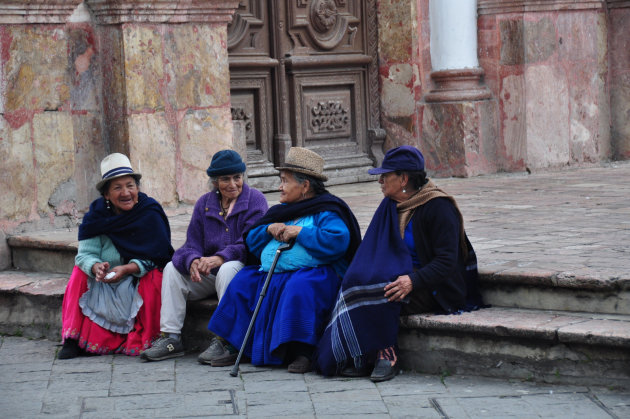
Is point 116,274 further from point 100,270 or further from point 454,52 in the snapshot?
point 454,52

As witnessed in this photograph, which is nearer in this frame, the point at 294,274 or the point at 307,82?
the point at 294,274

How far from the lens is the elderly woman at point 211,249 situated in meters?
5.62

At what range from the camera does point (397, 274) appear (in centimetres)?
507

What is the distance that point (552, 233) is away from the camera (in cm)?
649

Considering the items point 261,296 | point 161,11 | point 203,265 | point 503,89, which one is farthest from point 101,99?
point 503,89

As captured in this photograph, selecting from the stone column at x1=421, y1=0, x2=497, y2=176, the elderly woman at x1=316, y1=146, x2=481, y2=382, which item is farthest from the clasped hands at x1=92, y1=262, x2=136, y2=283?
the stone column at x1=421, y1=0, x2=497, y2=176

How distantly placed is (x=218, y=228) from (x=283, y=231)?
50cm

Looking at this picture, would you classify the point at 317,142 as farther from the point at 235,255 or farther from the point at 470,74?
the point at 235,255

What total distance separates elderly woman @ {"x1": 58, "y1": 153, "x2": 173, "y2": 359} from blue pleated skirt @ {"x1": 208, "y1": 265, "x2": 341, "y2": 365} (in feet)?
1.71

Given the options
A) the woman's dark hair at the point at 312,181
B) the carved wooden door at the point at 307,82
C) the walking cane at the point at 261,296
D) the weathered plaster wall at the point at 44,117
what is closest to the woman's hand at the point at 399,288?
the walking cane at the point at 261,296

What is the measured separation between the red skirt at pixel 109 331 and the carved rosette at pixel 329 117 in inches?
154

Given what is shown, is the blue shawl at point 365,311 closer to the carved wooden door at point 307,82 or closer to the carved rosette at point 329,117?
the carved wooden door at point 307,82

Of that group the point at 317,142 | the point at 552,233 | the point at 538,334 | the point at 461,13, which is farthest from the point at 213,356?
the point at 461,13

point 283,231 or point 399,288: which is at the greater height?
point 283,231
